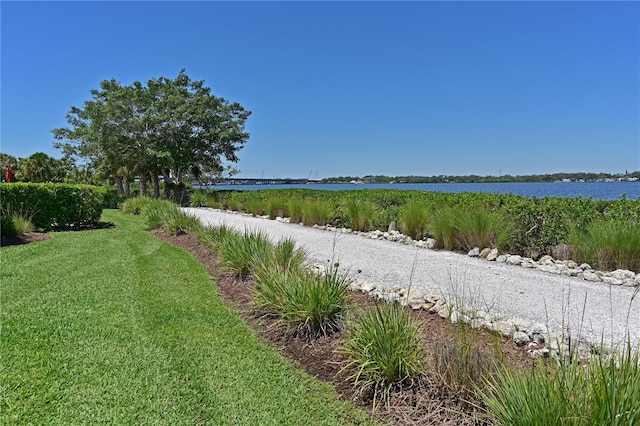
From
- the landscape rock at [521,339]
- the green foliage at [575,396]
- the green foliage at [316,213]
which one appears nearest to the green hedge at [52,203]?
the green foliage at [316,213]

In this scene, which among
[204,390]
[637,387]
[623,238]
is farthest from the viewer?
[623,238]

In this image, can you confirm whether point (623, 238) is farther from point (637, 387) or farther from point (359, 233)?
point (359, 233)

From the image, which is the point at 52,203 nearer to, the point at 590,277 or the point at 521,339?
the point at 521,339

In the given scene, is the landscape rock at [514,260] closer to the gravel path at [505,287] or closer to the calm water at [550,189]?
the gravel path at [505,287]

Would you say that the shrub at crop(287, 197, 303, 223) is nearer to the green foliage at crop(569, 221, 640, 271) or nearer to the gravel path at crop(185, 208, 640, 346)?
the gravel path at crop(185, 208, 640, 346)

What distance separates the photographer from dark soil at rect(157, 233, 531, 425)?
2420mm

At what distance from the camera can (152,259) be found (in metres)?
7.08

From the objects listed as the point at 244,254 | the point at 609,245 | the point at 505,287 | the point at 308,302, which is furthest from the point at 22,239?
the point at 609,245

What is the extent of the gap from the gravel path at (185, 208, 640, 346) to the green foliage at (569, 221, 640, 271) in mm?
662

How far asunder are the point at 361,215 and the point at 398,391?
301 inches

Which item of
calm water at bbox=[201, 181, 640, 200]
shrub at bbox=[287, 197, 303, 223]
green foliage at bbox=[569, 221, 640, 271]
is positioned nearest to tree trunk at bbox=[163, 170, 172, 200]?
calm water at bbox=[201, 181, 640, 200]

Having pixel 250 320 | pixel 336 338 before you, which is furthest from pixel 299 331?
pixel 250 320

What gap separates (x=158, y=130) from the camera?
23.9 m

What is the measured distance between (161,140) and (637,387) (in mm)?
25162
